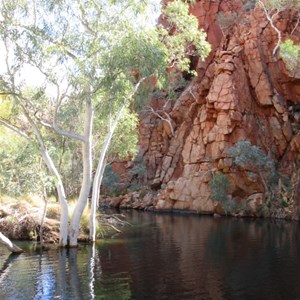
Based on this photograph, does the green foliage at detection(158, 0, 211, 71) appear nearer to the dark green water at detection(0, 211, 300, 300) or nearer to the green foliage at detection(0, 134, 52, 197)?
the green foliage at detection(0, 134, 52, 197)

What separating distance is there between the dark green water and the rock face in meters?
16.4

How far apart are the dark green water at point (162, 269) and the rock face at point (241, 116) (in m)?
16.4

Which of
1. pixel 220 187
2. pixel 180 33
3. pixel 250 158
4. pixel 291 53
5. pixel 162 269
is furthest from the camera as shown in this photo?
pixel 220 187

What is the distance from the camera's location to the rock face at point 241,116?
3738cm

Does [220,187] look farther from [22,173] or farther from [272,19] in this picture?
[22,173]

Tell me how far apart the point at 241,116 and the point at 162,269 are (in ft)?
89.1

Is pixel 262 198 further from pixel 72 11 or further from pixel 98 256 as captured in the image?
pixel 72 11

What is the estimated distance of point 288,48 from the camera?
29438 mm

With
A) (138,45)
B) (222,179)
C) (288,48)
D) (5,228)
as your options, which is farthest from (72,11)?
(222,179)

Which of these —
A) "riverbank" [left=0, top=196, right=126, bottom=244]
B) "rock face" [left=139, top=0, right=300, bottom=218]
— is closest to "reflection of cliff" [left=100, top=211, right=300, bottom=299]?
"riverbank" [left=0, top=196, right=126, bottom=244]

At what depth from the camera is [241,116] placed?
1526 inches

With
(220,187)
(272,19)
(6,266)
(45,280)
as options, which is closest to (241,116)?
(220,187)

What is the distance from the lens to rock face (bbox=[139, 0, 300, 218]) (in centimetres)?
Result: 3738

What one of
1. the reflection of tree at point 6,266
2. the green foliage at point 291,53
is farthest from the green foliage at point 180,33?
the green foliage at point 291,53
